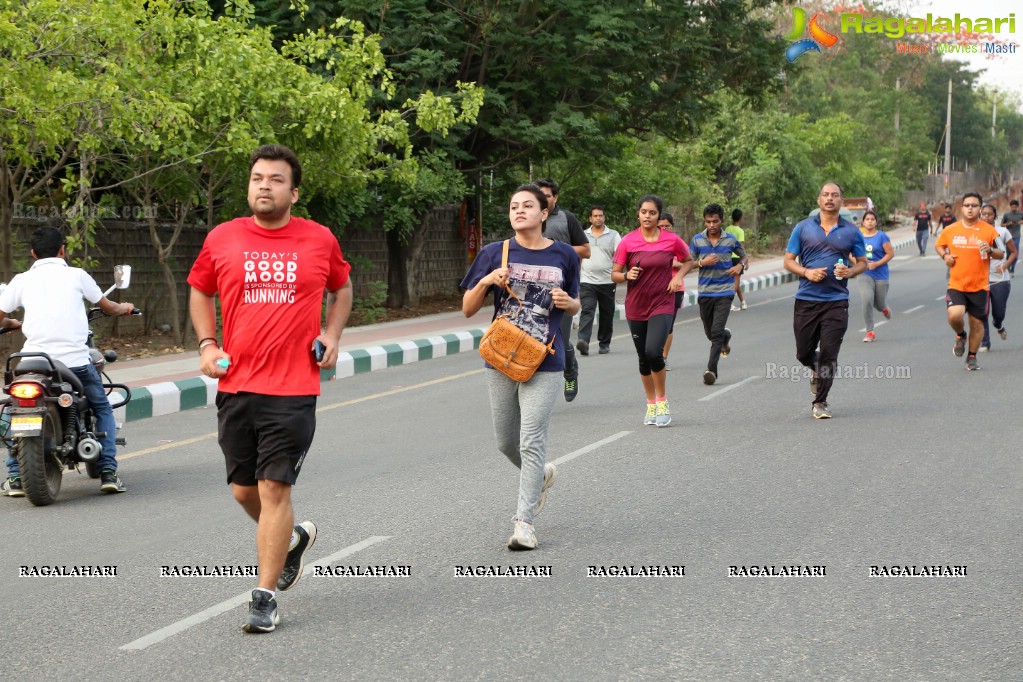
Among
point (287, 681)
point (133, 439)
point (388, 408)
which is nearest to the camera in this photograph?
point (287, 681)

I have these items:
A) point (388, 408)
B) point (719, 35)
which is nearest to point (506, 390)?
point (388, 408)

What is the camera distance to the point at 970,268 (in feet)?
47.6

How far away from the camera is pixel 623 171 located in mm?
28719

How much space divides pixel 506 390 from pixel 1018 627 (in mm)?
2693

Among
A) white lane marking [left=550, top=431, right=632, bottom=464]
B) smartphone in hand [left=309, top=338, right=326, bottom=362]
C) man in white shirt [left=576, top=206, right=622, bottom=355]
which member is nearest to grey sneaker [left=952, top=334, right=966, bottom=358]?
man in white shirt [left=576, top=206, right=622, bottom=355]

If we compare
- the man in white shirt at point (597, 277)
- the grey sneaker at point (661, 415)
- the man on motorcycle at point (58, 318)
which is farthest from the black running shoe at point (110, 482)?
the man in white shirt at point (597, 277)

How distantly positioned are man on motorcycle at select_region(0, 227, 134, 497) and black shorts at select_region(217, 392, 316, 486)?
3245 millimetres

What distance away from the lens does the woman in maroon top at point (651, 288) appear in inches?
419

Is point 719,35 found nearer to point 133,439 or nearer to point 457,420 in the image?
point 457,420

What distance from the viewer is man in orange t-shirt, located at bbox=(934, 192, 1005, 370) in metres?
14.5

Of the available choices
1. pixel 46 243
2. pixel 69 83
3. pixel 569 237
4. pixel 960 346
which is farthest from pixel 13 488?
pixel 960 346

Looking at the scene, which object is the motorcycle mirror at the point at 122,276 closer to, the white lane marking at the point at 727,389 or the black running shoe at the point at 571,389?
the black running shoe at the point at 571,389

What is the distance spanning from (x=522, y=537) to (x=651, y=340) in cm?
436

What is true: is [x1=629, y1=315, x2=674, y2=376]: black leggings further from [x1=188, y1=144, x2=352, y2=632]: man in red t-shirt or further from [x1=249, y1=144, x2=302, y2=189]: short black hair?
[x1=249, y1=144, x2=302, y2=189]: short black hair
